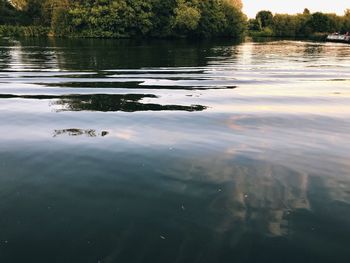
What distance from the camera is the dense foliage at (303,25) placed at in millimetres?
152250

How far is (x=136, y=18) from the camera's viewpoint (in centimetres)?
9112

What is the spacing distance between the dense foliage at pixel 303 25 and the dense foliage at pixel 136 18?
59114 millimetres

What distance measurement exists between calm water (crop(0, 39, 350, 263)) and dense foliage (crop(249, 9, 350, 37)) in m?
145

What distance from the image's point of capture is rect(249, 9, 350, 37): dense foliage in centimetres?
15225

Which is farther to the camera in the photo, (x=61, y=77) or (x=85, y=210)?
(x=61, y=77)

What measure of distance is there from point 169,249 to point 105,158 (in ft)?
12.5

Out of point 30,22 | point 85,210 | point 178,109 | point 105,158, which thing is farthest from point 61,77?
point 30,22

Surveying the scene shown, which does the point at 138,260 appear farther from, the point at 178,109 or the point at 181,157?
the point at 178,109

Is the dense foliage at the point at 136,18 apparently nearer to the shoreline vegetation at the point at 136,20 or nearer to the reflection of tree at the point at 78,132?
the shoreline vegetation at the point at 136,20

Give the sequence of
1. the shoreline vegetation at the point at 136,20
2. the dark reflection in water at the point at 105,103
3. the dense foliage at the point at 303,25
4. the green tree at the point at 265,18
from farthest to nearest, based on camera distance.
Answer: the green tree at the point at 265,18
the dense foliage at the point at 303,25
the shoreline vegetation at the point at 136,20
the dark reflection in water at the point at 105,103

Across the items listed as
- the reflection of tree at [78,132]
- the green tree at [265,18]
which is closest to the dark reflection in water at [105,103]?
the reflection of tree at [78,132]

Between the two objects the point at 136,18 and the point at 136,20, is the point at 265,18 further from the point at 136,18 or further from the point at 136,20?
the point at 136,18

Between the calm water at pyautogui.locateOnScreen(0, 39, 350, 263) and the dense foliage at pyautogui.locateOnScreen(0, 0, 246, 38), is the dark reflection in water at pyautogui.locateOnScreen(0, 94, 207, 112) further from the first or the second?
the dense foliage at pyautogui.locateOnScreen(0, 0, 246, 38)

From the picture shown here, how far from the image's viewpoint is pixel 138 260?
4777mm
